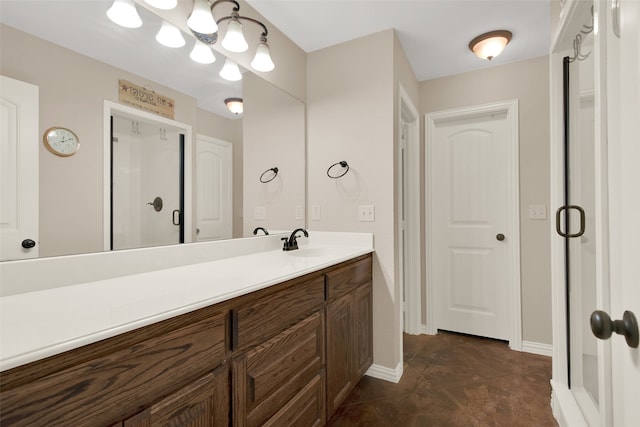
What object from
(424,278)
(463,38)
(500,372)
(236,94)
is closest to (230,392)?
(236,94)

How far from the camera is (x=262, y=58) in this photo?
71.5 inches

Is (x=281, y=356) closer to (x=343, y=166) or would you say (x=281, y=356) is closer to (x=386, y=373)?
(x=386, y=373)

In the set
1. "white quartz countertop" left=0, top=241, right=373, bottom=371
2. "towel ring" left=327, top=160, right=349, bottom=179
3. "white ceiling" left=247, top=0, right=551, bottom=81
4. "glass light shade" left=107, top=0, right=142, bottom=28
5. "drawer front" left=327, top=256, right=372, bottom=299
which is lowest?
"drawer front" left=327, top=256, right=372, bottom=299

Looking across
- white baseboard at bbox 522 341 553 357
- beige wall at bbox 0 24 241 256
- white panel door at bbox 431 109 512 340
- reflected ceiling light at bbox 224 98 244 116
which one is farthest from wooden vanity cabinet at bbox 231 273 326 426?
white baseboard at bbox 522 341 553 357

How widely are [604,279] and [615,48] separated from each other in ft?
1.98

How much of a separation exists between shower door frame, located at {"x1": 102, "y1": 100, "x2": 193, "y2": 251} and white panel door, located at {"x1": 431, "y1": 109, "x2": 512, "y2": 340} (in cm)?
217

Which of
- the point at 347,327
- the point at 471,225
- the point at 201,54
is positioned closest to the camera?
the point at 201,54

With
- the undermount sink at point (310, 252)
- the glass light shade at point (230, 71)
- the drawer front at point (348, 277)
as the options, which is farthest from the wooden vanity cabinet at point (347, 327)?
the glass light shade at point (230, 71)

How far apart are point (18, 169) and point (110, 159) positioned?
273mm

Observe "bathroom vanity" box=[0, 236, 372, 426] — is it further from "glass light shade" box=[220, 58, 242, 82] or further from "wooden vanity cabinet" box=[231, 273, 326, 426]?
"glass light shade" box=[220, 58, 242, 82]

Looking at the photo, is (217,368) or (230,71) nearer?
(217,368)

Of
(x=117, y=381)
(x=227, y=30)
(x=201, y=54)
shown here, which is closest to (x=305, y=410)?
(x=117, y=381)

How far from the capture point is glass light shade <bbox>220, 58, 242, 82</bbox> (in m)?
1.70

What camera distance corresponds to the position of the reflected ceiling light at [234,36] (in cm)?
157
